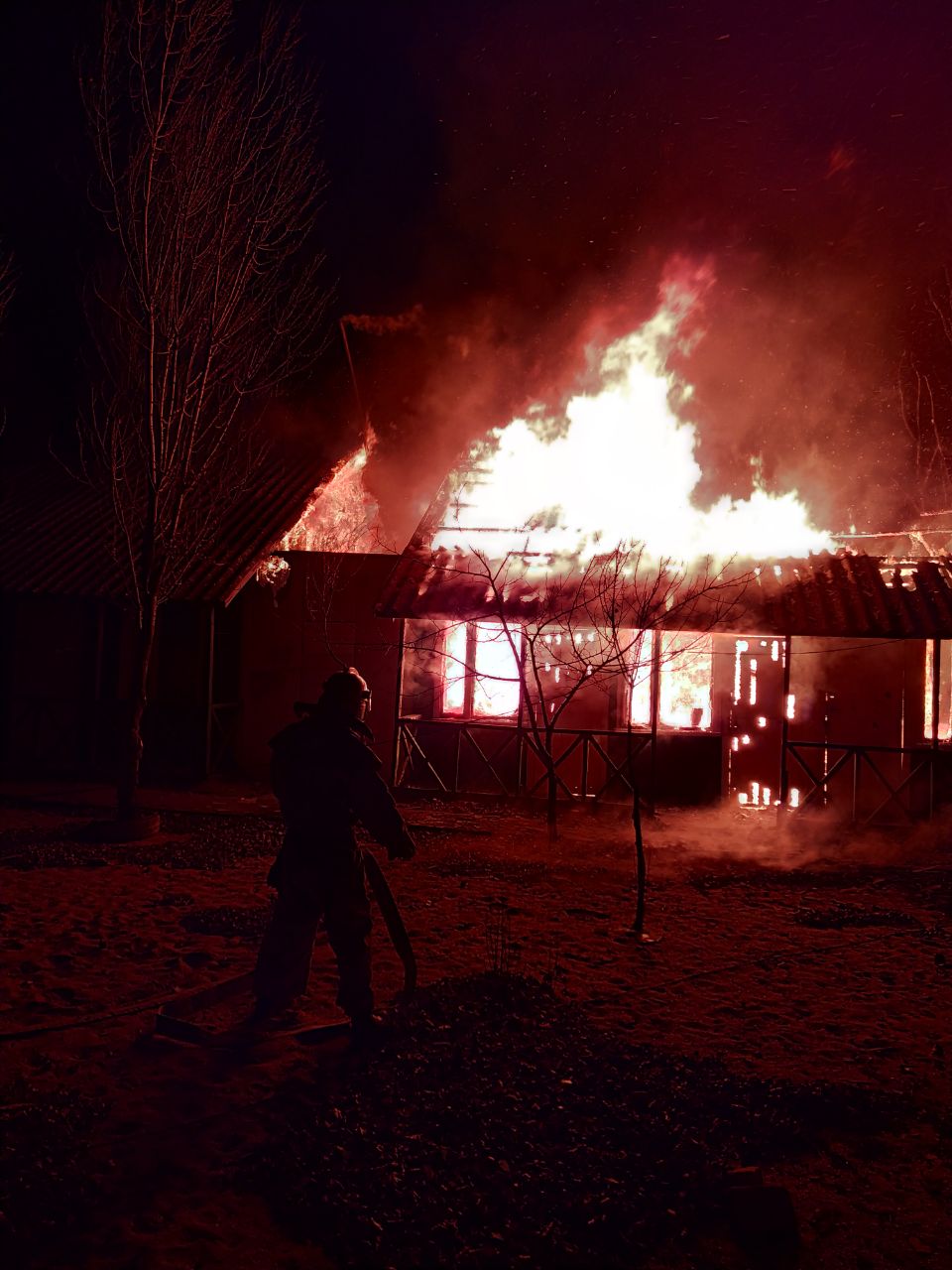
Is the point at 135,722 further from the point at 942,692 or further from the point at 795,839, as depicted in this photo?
the point at 942,692

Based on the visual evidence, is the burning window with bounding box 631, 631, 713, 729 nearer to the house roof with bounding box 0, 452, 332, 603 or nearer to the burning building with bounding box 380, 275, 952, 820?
the burning building with bounding box 380, 275, 952, 820

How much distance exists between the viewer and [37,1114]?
13.7 ft

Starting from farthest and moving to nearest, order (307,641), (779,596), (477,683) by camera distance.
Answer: (307,641) → (477,683) → (779,596)

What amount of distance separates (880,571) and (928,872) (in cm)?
482

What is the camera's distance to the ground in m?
3.59

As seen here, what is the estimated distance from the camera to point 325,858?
17.1 feet

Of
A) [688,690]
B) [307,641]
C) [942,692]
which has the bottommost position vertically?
[688,690]

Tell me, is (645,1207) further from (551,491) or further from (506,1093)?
(551,491)

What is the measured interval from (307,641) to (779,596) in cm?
810

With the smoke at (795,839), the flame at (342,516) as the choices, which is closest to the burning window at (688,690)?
the smoke at (795,839)

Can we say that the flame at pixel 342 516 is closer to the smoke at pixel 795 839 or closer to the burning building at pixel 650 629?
the burning building at pixel 650 629

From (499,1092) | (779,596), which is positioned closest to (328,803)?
(499,1092)

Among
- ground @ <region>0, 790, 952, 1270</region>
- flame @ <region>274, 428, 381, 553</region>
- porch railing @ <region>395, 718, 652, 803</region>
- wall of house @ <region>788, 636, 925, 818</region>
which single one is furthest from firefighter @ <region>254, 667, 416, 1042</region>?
flame @ <region>274, 428, 381, 553</region>

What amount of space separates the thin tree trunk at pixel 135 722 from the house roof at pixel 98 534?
216 cm
